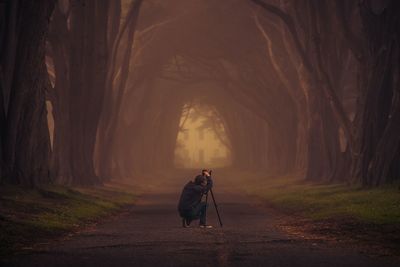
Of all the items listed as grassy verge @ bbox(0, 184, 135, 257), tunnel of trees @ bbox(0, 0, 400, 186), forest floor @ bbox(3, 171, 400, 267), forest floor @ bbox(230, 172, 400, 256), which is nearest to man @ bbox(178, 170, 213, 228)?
forest floor @ bbox(3, 171, 400, 267)

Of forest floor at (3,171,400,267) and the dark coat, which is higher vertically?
the dark coat

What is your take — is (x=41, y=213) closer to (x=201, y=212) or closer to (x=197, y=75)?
(x=201, y=212)

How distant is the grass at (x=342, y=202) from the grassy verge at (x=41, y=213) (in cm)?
581

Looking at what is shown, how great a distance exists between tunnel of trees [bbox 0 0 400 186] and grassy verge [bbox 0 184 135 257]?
0.94m

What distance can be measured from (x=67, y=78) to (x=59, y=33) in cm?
225

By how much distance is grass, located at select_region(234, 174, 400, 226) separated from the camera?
19.5 meters

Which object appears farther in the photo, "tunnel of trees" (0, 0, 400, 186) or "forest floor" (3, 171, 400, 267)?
"tunnel of trees" (0, 0, 400, 186)

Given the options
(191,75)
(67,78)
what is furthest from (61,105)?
(191,75)

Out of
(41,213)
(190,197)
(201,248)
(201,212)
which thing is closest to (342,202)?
(201,212)

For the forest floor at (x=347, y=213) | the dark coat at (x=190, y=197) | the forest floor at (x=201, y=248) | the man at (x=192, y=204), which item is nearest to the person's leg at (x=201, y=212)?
the man at (x=192, y=204)

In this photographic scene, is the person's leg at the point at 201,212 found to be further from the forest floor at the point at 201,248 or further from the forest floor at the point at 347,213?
the forest floor at the point at 347,213

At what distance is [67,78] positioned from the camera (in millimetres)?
34031

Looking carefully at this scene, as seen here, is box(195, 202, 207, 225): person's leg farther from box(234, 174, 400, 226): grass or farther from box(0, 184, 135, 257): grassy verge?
box(234, 174, 400, 226): grass

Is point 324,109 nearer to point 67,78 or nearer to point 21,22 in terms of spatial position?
point 67,78
